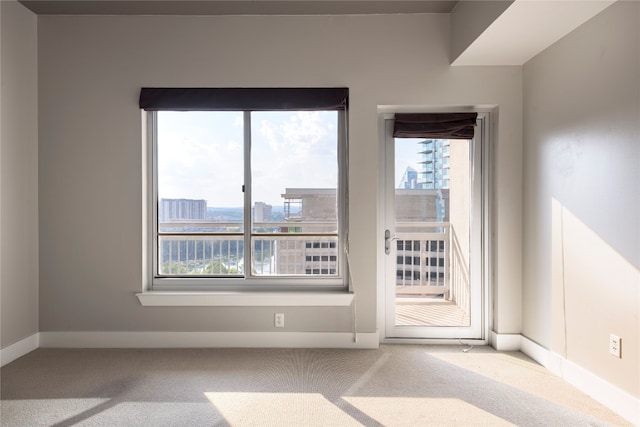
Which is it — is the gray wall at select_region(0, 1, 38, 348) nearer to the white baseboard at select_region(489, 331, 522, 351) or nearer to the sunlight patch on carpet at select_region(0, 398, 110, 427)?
the sunlight patch on carpet at select_region(0, 398, 110, 427)

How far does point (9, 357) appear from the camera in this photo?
9.99 ft

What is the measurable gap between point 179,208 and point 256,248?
748 mm

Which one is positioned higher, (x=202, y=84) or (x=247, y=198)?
(x=202, y=84)

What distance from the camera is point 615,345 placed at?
233 centimetres

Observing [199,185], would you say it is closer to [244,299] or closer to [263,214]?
[263,214]

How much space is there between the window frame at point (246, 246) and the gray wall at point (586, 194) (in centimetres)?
148

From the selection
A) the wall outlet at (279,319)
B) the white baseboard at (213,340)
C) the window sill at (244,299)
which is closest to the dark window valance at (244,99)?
the window sill at (244,299)

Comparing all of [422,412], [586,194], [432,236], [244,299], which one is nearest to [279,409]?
[422,412]

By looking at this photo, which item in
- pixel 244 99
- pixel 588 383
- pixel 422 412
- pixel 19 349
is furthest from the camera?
pixel 244 99

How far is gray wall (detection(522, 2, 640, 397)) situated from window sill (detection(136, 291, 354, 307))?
152 centimetres

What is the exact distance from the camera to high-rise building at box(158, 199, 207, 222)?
11.5ft

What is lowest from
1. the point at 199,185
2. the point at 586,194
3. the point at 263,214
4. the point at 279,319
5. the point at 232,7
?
the point at 279,319

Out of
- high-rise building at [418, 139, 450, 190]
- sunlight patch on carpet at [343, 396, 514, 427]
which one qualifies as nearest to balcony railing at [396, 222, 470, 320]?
high-rise building at [418, 139, 450, 190]

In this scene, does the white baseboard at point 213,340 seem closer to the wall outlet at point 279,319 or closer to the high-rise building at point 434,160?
the wall outlet at point 279,319
